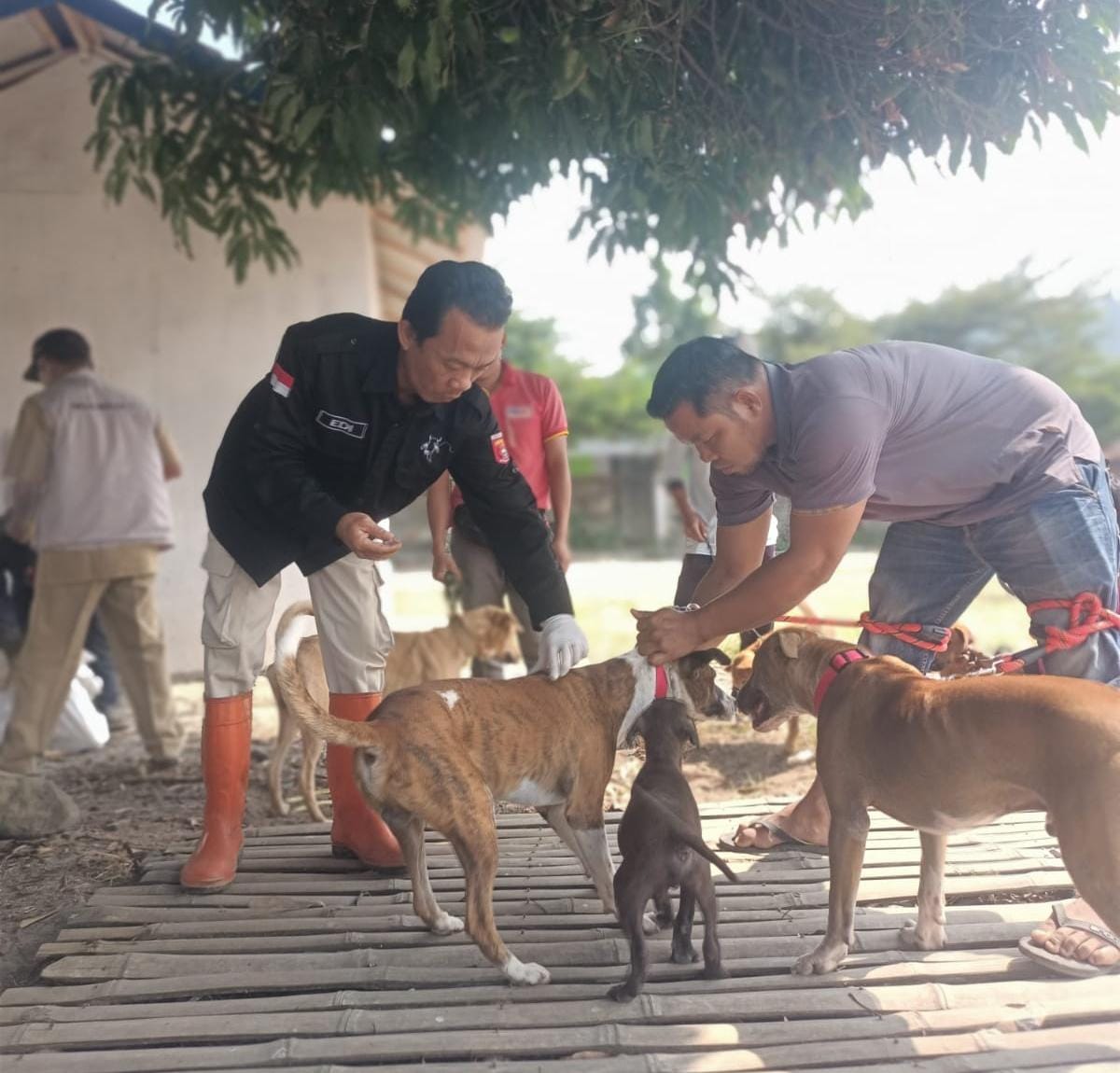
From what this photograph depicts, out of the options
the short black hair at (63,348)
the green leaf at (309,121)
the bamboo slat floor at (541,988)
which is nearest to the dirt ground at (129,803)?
the bamboo slat floor at (541,988)

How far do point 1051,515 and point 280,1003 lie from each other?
8.46 ft

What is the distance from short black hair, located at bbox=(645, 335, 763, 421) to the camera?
10.5ft

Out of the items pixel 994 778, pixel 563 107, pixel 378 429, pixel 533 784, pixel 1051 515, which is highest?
pixel 563 107

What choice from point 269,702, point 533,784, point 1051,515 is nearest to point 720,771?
point 533,784

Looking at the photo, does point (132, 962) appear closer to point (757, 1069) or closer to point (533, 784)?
point (533, 784)

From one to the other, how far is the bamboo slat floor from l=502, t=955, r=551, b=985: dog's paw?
4cm

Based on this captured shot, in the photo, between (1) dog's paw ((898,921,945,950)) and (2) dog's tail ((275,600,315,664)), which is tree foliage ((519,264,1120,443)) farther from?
(1) dog's paw ((898,921,945,950))

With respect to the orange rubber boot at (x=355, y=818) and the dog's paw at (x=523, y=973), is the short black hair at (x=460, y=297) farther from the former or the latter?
the dog's paw at (x=523, y=973)

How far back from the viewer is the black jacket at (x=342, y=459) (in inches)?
147

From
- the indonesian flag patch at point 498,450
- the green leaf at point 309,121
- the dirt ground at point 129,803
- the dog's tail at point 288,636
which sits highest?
the green leaf at point 309,121

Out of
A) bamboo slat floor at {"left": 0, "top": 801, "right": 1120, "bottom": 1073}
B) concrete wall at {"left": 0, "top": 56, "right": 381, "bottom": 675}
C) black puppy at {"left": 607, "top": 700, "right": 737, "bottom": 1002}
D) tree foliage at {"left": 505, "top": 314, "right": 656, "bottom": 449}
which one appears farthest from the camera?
tree foliage at {"left": 505, "top": 314, "right": 656, "bottom": 449}

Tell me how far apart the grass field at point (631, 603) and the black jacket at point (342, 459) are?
15.3ft

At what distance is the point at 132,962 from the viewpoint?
3.32 metres

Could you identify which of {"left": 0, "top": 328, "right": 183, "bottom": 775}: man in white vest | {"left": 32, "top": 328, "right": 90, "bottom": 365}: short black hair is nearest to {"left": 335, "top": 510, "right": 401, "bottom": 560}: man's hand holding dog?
{"left": 0, "top": 328, "right": 183, "bottom": 775}: man in white vest
